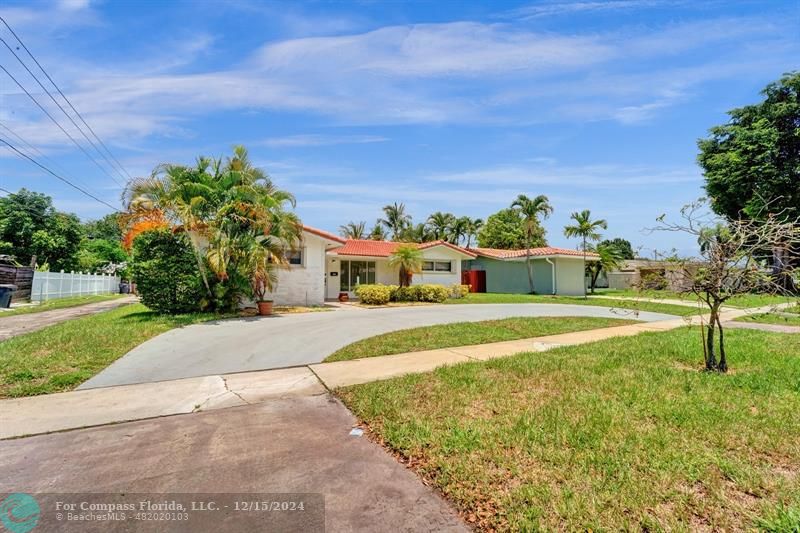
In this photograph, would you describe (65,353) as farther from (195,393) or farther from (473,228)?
(473,228)

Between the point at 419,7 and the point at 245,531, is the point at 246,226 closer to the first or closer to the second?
the point at 419,7

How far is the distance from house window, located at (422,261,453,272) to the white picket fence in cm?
2090

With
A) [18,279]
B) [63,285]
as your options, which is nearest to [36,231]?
[63,285]

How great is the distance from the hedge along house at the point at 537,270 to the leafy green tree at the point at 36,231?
3094 centimetres

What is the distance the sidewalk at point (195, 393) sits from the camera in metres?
4.57

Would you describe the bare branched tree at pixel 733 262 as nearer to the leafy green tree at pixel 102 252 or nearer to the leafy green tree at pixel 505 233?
the leafy green tree at pixel 505 233

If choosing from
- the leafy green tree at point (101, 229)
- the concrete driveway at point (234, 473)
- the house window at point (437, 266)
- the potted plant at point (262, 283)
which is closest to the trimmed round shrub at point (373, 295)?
the house window at point (437, 266)

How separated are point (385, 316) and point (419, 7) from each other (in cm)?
935

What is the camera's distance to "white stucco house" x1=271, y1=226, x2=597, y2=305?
18031 millimetres

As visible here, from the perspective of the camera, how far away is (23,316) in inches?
573

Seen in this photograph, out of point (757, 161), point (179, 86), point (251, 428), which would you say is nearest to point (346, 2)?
point (179, 86)

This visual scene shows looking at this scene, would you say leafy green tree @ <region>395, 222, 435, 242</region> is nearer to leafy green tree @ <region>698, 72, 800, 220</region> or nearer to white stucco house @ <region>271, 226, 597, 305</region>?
white stucco house @ <region>271, 226, 597, 305</region>

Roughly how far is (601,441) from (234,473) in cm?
332

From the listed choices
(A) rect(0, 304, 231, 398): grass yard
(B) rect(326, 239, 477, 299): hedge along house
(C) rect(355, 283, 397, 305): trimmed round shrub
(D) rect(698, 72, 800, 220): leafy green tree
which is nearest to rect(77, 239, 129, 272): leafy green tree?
(B) rect(326, 239, 477, 299): hedge along house
